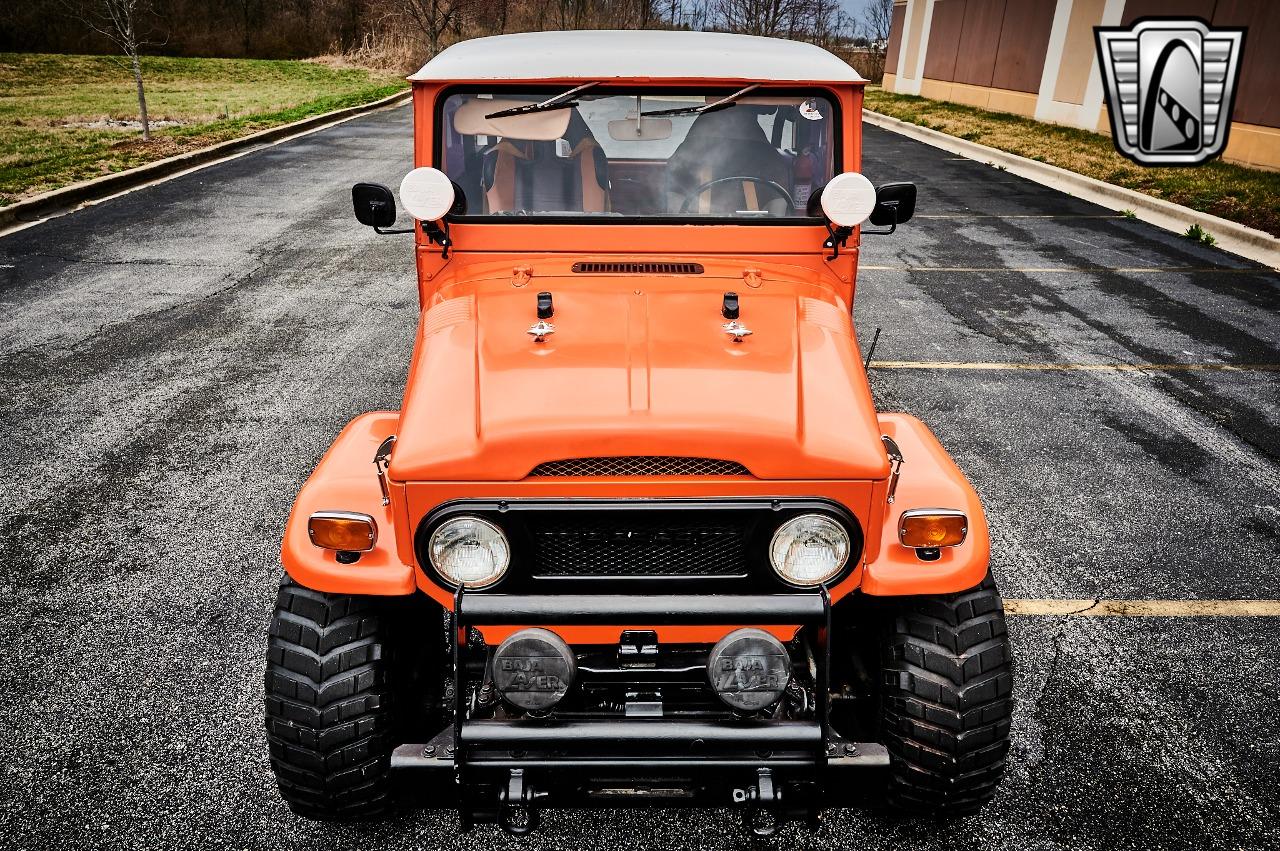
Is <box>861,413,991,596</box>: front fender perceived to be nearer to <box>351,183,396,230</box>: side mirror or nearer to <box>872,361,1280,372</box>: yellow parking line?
<box>351,183,396,230</box>: side mirror

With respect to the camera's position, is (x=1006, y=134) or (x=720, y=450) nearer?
(x=720, y=450)

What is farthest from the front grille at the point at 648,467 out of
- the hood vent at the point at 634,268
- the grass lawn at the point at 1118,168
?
the grass lawn at the point at 1118,168

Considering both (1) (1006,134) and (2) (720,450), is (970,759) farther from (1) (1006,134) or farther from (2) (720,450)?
(1) (1006,134)

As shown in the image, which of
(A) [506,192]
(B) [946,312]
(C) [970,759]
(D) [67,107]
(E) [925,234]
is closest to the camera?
(C) [970,759]

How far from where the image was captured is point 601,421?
2.08 meters

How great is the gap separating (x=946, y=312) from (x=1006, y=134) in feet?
44.4

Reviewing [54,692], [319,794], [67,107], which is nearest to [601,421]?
[319,794]

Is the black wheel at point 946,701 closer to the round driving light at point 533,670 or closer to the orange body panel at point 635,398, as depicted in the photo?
the orange body panel at point 635,398

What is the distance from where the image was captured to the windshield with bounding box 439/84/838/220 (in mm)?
2947

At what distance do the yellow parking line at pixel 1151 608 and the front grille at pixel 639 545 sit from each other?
2.08 meters

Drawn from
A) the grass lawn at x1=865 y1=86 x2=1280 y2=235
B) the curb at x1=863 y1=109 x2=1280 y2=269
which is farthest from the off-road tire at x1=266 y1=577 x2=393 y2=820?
the grass lawn at x1=865 y1=86 x2=1280 y2=235

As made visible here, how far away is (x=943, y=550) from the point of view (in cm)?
231

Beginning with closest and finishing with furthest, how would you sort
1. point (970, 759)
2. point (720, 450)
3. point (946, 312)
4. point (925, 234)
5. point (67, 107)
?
1. point (720, 450)
2. point (970, 759)
3. point (946, 312)
4. point (925, 234)
5. point (67, 107)

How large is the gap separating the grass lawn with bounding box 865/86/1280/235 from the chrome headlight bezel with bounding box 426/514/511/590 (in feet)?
36.9
